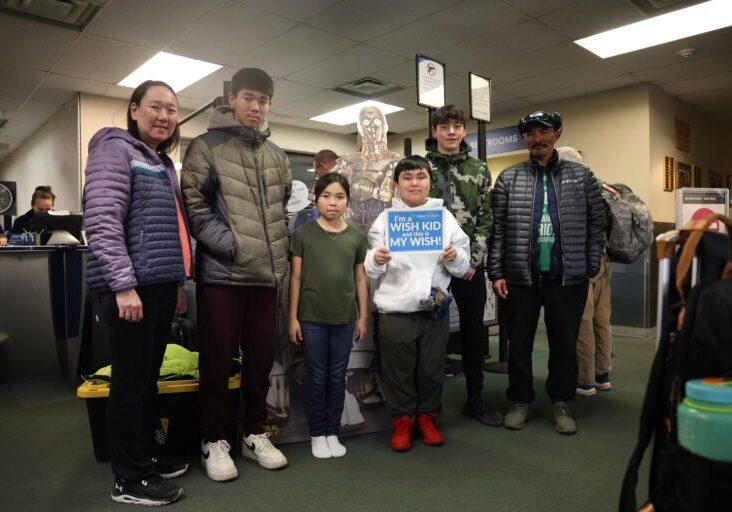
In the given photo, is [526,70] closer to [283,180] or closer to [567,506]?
[283,180]

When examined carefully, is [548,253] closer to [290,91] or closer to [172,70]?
[172,70]

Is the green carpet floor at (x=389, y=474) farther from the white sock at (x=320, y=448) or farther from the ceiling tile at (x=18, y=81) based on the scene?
the ceiling tile at (x=18, y=81)

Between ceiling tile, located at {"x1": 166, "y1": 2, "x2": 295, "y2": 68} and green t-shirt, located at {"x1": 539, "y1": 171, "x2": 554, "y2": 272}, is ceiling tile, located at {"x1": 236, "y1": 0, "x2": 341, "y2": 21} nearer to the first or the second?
ceiling tile, located at {"x1": 166, "y1": 2, "x2": 295, "y2": 68}

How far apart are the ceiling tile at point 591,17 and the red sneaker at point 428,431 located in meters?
3.55

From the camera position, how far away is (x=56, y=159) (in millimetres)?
7801

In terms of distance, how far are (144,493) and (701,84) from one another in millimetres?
7201

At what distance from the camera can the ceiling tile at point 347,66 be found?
5357 millimetres

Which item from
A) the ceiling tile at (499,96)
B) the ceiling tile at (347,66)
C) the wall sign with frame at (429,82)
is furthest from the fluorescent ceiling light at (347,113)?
the wall sign with frame at (429,82)

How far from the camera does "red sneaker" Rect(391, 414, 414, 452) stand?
95.0 inches

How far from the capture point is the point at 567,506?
1.90 meters

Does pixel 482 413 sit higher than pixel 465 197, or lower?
lower

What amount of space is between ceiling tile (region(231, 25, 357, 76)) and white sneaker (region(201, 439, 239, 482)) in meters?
3.72

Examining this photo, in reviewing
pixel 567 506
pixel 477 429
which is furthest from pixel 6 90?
pixel 567 506

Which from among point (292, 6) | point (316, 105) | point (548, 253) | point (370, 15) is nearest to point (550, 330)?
point (548, 253)
